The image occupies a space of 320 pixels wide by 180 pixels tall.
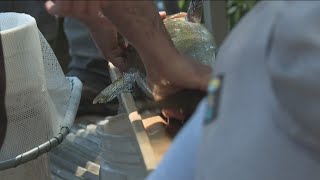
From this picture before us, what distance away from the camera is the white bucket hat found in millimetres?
965

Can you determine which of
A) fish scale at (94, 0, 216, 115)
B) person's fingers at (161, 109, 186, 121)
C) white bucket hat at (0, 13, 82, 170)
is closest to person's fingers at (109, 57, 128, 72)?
fish scale at (94, 0, 216, 115)

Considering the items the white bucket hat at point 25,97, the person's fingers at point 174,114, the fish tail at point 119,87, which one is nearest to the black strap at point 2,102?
the white bucket hat at point 25,97

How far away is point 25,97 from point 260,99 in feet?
1.83

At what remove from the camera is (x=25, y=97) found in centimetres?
99

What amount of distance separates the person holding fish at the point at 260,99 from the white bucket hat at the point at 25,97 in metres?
0.39

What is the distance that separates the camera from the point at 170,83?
2.08 feet

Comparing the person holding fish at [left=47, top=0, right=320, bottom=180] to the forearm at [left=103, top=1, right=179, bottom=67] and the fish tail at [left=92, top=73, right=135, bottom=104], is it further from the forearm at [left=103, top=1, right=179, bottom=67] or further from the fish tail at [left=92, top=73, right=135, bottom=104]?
the fish tail at [left=92, top=73, right=135, bottom=104]

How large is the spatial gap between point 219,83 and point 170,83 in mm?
95

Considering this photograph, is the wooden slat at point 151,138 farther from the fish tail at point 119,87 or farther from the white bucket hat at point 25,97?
the white bucket hat at point 25,97

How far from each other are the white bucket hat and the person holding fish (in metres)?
0.39

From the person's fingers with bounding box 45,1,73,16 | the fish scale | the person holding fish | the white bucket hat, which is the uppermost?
the person's fingers with bounding box 45,1,73,16

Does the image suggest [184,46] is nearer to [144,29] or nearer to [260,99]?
[144,29]

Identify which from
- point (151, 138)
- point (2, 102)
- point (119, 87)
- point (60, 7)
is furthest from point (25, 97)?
point (60, 7)

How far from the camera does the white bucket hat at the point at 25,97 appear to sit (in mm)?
965
